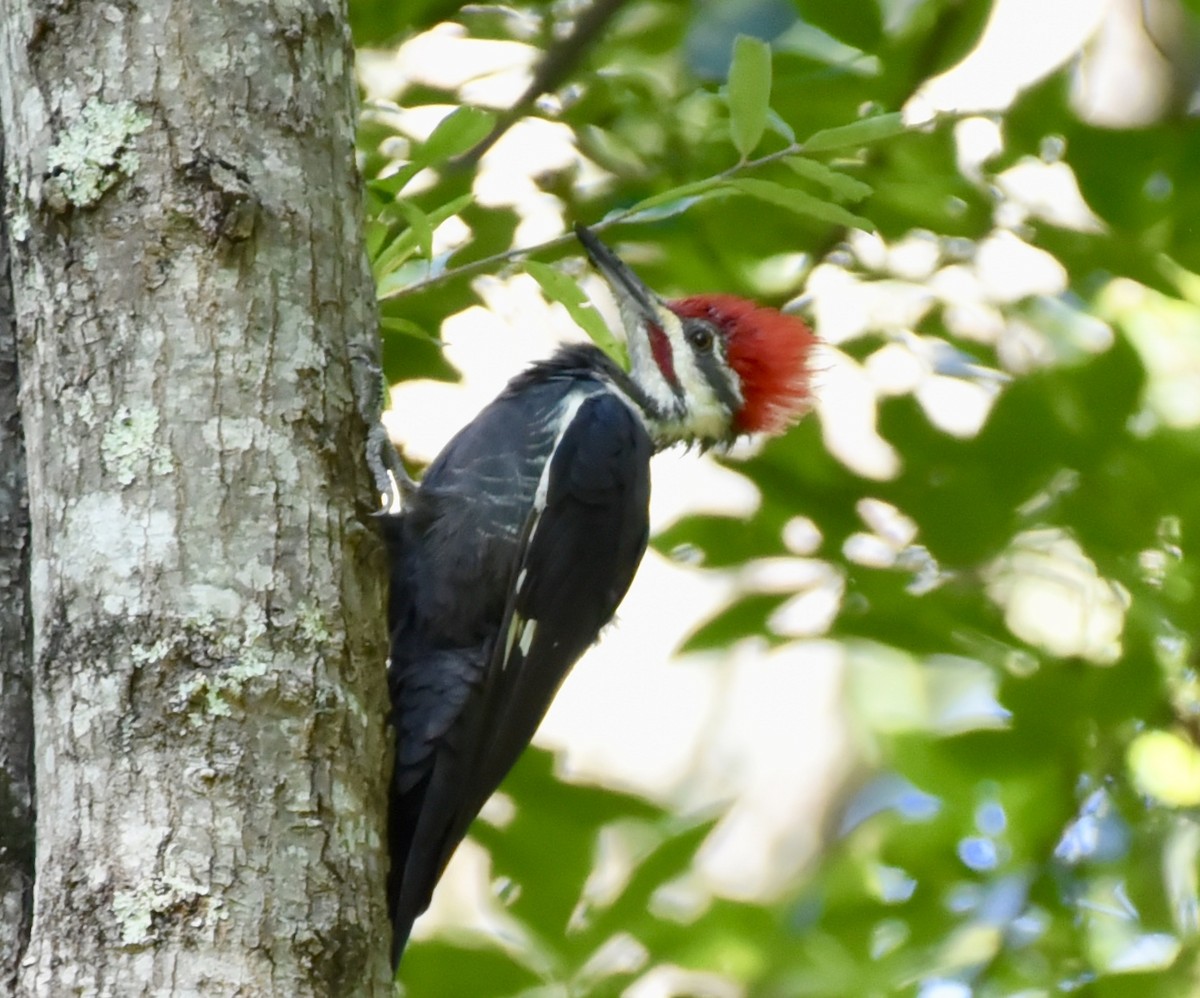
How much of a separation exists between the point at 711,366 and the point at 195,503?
81.1 inches

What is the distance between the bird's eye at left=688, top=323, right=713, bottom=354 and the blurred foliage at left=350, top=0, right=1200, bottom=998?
24cm

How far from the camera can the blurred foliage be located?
2.90 m

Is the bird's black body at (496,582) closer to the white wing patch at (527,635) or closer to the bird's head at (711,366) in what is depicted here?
the white wing patch at (527,635)

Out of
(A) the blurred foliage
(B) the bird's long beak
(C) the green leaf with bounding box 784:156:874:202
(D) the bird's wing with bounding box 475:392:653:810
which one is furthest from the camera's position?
(B) the bird's long beak

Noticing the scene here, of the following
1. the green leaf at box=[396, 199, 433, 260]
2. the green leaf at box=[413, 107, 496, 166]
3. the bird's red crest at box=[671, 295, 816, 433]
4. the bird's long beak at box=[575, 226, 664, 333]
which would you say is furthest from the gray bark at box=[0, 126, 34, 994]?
the bird's red crest at box=[671, 295, 816, 433]

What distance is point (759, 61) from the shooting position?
7.92 ft

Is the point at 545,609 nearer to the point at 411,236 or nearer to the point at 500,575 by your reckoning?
the point at 500,575

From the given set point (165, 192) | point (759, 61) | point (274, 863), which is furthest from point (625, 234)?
point (274, 863)

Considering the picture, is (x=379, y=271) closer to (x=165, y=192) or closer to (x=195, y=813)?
(x=165, y=192)

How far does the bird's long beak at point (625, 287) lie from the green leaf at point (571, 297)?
24.0 inches

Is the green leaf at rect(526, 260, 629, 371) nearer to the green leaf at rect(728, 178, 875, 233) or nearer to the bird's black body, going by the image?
the green leaf at rect(728, 178, 875, 233)

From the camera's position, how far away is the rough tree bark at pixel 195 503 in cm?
167

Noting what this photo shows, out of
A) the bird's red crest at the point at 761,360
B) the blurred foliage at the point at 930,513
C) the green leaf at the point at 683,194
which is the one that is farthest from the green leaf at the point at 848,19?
the bird's red crest at the point at 761,360

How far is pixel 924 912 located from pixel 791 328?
121cm
